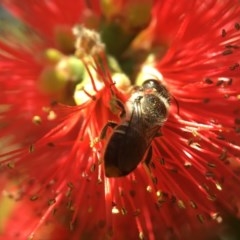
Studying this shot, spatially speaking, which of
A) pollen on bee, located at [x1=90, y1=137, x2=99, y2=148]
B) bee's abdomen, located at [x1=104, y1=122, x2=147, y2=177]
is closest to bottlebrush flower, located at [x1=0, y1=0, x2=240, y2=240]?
pollen on bee, located at [x1=90, y1=137, x2=99, y2=148]

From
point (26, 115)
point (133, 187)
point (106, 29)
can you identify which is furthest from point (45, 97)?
point (133, 187)

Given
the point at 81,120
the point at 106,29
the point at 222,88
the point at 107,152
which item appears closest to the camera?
the point at 107,152

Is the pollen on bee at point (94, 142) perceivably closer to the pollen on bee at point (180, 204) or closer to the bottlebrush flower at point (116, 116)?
the bottlebrush flower at point (116, 116)

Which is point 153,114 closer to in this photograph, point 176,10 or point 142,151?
point 142,151

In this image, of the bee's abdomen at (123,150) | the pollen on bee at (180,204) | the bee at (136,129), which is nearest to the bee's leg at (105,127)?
the bee at (136,129)

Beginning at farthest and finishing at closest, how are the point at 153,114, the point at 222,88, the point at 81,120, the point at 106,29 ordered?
the point at 106,29, the point at 81,120, the point at 222,88, the point at 153,114

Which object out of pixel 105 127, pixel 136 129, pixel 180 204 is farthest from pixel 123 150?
pixel 180 204

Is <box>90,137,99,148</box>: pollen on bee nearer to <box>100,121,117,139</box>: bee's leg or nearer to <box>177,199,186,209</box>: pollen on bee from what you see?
<box>100,121,117,139</box>: bee's leg

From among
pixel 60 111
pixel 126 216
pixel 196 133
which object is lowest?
pixel 126 216
